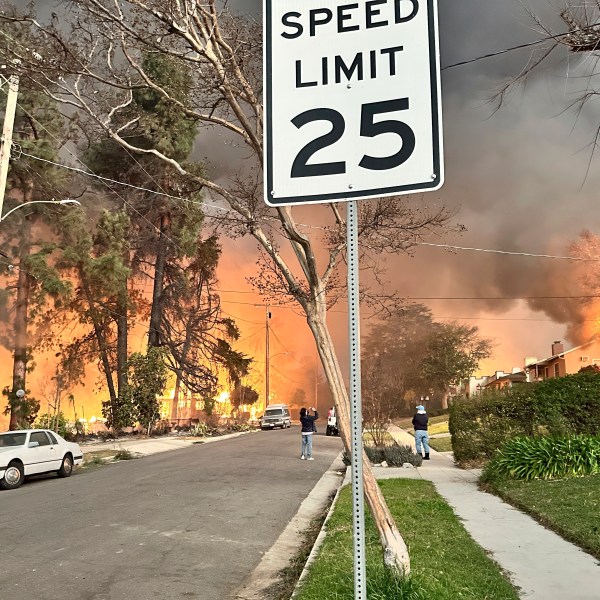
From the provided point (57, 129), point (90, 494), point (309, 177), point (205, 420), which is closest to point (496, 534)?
point (309, 177)

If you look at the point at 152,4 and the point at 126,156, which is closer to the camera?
the point at 152,4

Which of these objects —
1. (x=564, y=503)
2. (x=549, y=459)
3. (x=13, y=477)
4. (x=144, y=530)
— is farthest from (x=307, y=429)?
(x=564, y=503)

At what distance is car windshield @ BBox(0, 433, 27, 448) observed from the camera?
57.5 ft

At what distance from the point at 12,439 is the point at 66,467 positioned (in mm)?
1888

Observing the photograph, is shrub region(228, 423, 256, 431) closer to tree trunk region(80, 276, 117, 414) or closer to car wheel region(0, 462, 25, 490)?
tree trunk region(80, 276, 117, 414)

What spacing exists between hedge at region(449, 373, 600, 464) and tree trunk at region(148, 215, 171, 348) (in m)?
26.3

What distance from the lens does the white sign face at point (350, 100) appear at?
2484 mm

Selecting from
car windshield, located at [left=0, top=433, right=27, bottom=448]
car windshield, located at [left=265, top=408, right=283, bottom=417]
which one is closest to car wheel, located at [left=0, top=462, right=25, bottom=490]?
car windshield, located at [left=0, top=433, right=27, bottom=448]

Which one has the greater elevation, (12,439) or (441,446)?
(12,439)

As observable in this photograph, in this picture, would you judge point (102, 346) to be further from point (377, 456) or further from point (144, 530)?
point (144, 530)

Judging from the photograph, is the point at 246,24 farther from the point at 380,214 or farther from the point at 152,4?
the point at 380,214

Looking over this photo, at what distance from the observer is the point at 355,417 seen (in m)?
2.55

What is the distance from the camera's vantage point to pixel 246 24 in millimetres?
7746

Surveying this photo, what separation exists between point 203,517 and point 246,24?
302 inches
